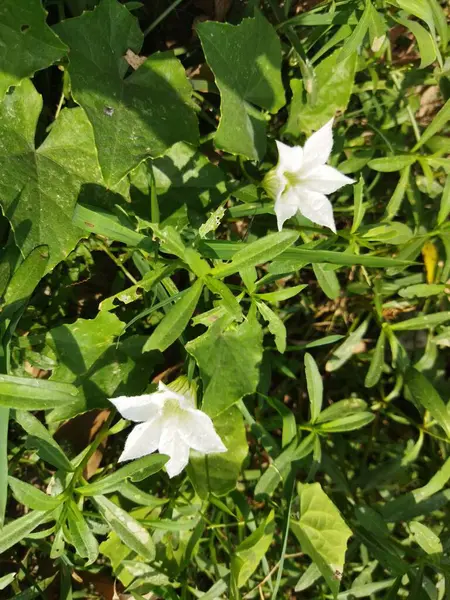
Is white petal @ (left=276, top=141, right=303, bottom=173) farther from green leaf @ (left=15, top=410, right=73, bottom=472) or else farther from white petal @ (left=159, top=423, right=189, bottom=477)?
green leaf @ (left=15, top=410, right=73, bottom=472)

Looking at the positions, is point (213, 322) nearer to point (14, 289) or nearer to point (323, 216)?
point (323, 216)

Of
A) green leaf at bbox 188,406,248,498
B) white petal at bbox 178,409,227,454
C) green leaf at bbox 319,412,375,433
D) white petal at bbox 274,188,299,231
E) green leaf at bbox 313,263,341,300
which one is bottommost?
green leaf at bbox 188,406,248,498

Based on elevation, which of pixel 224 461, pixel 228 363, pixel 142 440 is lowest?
pixel 224 461

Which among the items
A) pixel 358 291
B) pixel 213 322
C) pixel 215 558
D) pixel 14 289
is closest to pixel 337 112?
pixel 358 291

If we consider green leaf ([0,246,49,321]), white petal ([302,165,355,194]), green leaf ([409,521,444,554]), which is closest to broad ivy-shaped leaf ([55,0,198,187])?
green leaf ([0,246,49,321])

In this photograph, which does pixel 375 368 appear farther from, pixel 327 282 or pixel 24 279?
pixel 24 279

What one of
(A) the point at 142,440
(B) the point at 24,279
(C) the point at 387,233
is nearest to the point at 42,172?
(B) the point at 24,279
